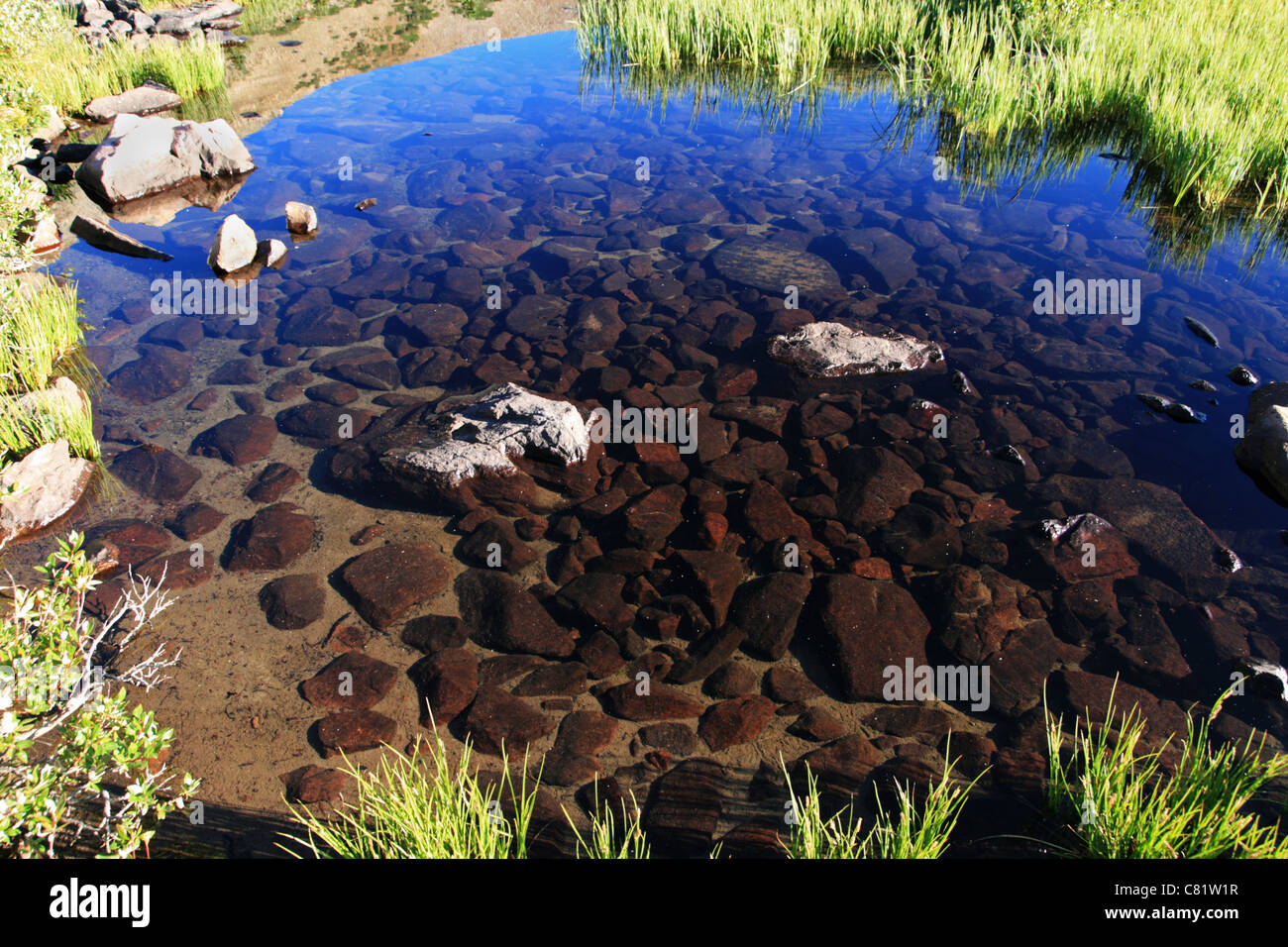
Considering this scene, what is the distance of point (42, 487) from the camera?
5438mm

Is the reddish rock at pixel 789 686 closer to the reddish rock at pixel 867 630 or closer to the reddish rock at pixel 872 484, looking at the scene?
the reddish rock at pixel 867 630

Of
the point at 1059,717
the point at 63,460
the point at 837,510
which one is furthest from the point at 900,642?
the point at 63,460

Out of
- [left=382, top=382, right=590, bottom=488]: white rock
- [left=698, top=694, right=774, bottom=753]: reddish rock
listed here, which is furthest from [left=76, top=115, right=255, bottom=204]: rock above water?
[left=698, top=694, right=774, bottom=753]: reddish rock

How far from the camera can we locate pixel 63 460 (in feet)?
18.6

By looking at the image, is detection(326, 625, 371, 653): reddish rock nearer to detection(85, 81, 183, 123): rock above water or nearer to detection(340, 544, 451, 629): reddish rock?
detection(340, 544, 451, 629): reddish rock

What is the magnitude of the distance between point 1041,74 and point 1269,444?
8156 mm

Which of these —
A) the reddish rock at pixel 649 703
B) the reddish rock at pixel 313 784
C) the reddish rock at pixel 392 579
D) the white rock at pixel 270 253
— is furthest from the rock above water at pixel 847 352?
the white rock at pixel 270 253

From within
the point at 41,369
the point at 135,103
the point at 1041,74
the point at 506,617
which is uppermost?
the point at 1041,74

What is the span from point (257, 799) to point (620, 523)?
272 centimetres

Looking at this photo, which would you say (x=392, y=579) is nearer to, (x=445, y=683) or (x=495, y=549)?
(x=495, y=549)

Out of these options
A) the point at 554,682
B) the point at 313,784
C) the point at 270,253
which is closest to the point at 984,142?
the point at 270,253

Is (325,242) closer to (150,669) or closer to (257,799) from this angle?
(150,669)

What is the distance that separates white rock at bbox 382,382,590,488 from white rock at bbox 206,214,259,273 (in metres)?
4.64

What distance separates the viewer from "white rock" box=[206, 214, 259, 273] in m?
8.82
